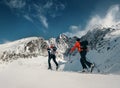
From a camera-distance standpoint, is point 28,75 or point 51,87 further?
point 28,75

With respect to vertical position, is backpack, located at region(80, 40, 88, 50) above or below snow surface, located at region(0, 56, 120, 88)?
above

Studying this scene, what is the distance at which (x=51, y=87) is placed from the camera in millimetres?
11391

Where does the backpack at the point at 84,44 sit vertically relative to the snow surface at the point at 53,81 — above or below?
above

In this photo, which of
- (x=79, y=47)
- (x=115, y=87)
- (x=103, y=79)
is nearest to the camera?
(x=115, y=87)

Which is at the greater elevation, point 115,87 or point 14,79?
point 14,79

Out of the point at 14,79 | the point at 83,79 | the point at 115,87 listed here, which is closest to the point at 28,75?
the point at 14,79

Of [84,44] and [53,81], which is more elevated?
[84,44]

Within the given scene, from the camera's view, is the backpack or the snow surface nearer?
the snow surface

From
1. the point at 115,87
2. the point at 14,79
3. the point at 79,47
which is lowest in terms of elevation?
the point at 115,87

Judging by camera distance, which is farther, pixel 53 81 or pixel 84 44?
pixel 84 44

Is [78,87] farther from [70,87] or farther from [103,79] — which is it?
[103,79]

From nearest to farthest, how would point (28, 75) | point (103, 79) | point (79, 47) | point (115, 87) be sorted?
point (115, 87), point (103, 79), point (28, 75), point (79, 47)

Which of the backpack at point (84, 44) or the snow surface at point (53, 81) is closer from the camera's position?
the snow surface at point (53, 81)

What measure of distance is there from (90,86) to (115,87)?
1089 millimetres
